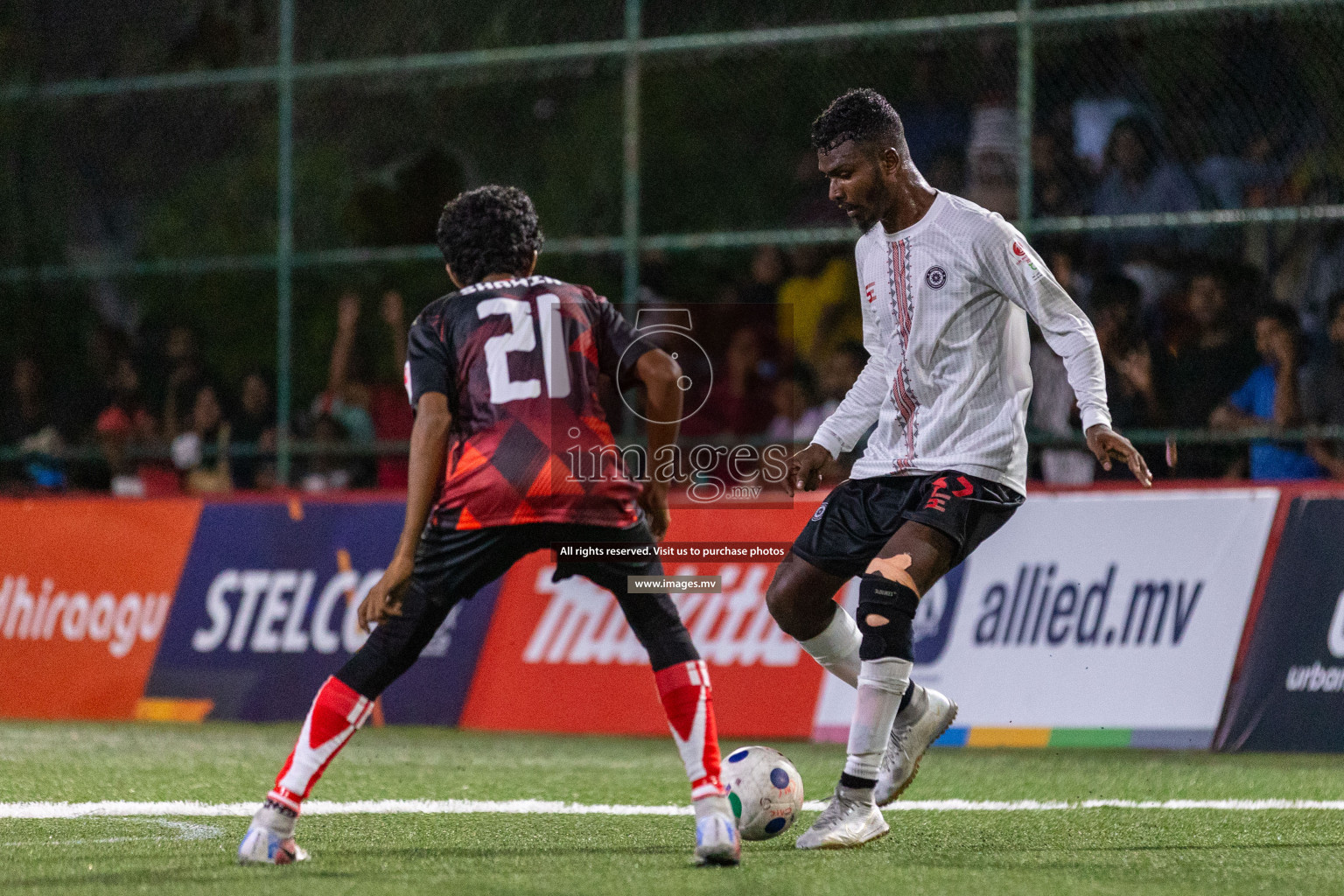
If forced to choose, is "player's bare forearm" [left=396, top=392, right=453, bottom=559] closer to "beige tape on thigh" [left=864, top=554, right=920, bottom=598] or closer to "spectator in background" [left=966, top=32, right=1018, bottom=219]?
"beige tape on thigh" [left=864, top=554, right=920, bottom=598]

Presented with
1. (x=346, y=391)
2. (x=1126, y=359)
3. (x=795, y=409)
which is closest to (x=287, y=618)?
(x=346, y=391)

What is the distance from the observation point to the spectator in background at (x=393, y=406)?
37.7ft

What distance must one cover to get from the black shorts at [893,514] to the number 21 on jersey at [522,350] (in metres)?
1.07

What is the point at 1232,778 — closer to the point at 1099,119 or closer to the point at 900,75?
the point at 1099,119

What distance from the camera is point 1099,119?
10.6m

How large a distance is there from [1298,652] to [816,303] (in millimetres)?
3710

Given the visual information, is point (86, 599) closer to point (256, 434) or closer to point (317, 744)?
point (256, 434)

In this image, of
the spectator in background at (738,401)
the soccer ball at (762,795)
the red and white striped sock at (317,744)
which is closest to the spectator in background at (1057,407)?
the spectator in background at (738,401)

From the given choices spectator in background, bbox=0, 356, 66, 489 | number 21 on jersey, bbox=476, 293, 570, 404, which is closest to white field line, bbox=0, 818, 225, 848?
number 21 on jersey, bbox=476, 293, 570, 404

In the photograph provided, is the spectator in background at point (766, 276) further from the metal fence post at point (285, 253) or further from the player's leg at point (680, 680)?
the player's leg at point (680, 680)

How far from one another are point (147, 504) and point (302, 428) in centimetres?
154

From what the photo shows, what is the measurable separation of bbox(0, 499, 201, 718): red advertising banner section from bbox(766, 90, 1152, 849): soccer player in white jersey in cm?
547

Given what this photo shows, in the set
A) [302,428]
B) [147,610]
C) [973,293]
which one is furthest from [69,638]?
[973,293]

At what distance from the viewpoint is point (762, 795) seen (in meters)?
5.80
